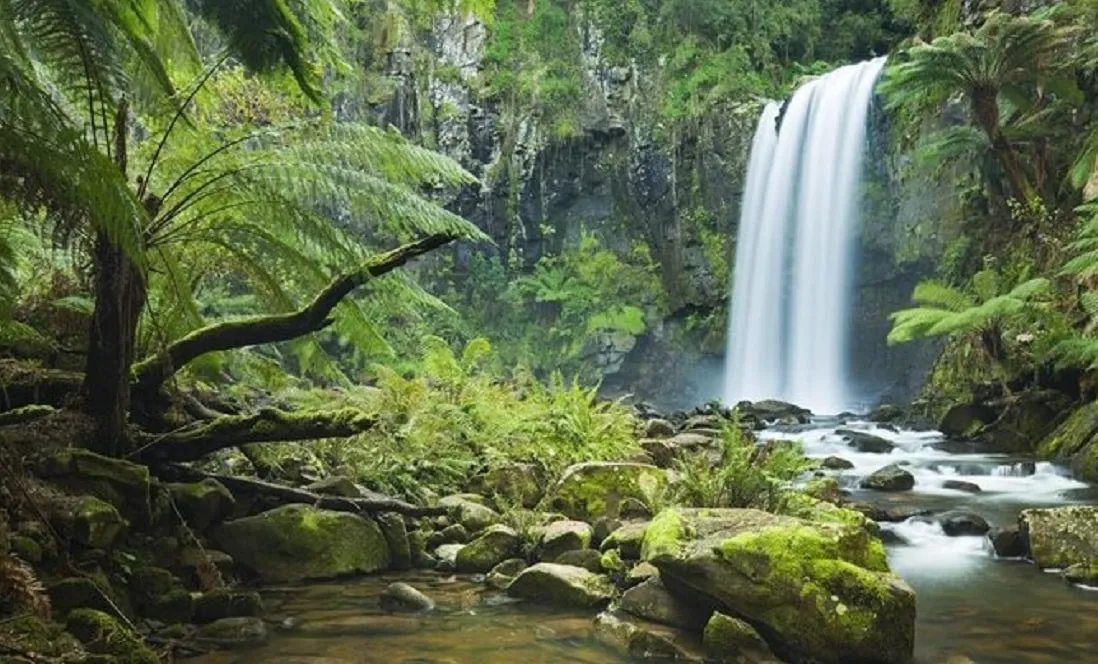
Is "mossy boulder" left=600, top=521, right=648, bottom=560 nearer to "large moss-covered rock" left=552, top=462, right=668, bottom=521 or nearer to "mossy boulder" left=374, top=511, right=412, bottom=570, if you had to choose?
"large moss-covered rock" left=552, top=462, right=668, bottom=521

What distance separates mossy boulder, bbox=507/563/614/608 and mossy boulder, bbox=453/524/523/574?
0.49m

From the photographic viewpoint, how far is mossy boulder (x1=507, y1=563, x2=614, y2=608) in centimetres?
396

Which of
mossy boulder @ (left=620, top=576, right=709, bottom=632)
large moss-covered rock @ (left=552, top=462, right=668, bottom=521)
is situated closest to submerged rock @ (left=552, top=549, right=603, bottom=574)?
mossy boulder @ (left=620, top=576, right=709, bottom=632)

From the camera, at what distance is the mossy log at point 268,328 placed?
4.00 m

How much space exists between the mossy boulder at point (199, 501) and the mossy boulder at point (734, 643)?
239cm

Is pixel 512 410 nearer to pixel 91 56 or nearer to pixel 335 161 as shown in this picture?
pixel 335 161

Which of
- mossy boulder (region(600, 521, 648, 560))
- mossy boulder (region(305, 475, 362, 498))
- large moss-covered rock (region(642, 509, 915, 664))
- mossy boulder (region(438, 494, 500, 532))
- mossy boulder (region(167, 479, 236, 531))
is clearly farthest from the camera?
mossy boulder (region(438, 494, 500, 532))

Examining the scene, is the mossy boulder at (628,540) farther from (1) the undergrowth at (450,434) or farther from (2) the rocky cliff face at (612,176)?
(2) the rocky cliff face at (612,176)

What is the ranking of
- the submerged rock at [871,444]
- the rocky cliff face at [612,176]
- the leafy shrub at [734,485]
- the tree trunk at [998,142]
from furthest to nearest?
the rocky cliff face at [612,176] → the tree trunk at [998,142] → the submerged rock at [871,444] → the leafy shrub at [734,485]

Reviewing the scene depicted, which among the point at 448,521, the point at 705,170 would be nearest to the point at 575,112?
the point at 705,170

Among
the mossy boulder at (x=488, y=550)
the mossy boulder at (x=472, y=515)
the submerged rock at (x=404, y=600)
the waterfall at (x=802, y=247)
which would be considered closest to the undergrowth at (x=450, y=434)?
the mossy boulder at (x=472, y=515)

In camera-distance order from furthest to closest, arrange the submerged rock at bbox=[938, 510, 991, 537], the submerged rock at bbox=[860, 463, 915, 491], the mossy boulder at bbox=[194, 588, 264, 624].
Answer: the submerged rock at bbox=[860, 463, 915, 491]
the submerged rock at bbox=[938, 510, 991, 537]
the mossy boulder at bbox=[194, 588, 264, 624]

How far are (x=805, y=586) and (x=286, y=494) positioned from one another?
106 inches

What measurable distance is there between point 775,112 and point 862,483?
12.3 m
